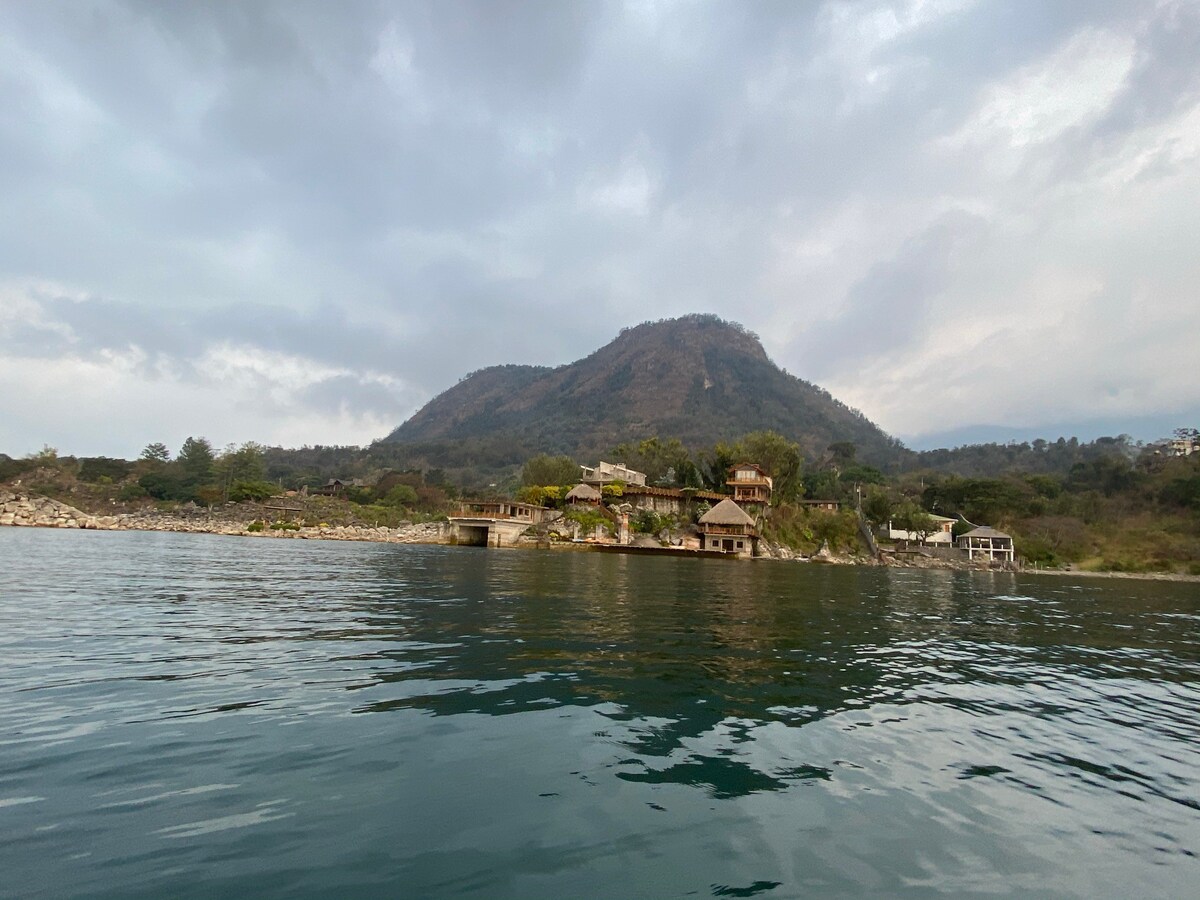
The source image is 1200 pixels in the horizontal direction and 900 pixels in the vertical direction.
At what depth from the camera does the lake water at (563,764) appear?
4.11 meters

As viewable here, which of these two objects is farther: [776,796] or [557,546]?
[557,546]

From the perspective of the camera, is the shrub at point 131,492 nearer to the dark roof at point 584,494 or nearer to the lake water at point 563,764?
the dark roof at point 584,494

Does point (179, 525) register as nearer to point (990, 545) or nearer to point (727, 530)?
point (727, 530)

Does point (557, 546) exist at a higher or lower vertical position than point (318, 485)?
lower

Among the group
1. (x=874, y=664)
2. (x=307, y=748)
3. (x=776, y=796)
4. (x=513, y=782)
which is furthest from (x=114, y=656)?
(x=874, y=664)

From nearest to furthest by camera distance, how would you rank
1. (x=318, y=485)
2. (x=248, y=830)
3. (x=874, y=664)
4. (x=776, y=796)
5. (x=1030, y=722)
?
(x=248, y=830) < (x=776, y=796) < (x=1030, y=722) < (x=874, y=664) < (x=318, y=485)

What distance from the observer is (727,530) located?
7106 centimetres

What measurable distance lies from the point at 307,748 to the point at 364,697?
6.00ft

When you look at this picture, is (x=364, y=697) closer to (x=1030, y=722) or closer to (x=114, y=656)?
(x=114, y=656)

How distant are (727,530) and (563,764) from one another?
67.2 meters

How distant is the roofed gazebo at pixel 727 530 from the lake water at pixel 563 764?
56495 mm

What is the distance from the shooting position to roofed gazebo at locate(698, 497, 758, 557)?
70000 mm

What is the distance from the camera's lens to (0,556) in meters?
26.2

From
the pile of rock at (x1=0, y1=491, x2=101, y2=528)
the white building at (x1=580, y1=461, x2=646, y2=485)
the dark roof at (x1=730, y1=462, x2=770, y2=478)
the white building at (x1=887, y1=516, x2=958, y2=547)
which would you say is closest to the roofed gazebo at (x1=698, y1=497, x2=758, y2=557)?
the dark roof at (x1=730, y1=462, x2=770, y2=478)
